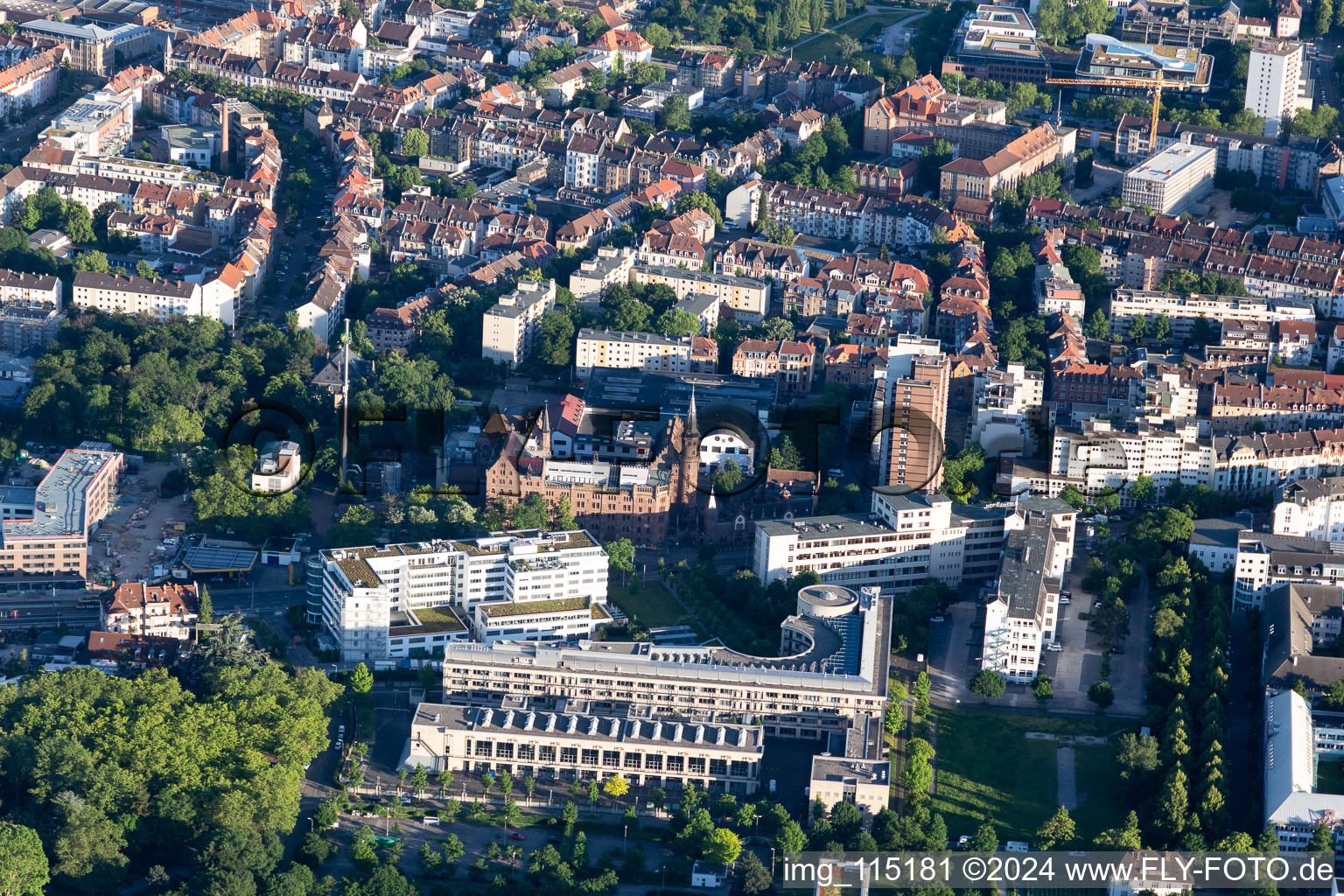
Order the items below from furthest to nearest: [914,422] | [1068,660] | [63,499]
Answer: [914,422]
[63,499]
[1068,660]

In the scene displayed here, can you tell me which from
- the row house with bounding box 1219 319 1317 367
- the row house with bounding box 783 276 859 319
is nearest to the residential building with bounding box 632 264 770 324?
the row house with bounding box 783 276 859 319

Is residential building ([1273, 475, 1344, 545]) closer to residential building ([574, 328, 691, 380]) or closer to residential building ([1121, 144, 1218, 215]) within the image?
residential building ([574, 328, 691, 380])

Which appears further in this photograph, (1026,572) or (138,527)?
(138,527)

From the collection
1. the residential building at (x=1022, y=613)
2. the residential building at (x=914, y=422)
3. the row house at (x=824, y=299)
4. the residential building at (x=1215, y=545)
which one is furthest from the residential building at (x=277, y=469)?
the residential building at (x=1215, y=545)

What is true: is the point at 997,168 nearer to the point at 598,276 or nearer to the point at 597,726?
the point at 598,276

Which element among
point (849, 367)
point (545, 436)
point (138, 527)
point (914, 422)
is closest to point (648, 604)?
point (545, 436)

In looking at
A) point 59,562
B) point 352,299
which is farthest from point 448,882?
point 352,299
